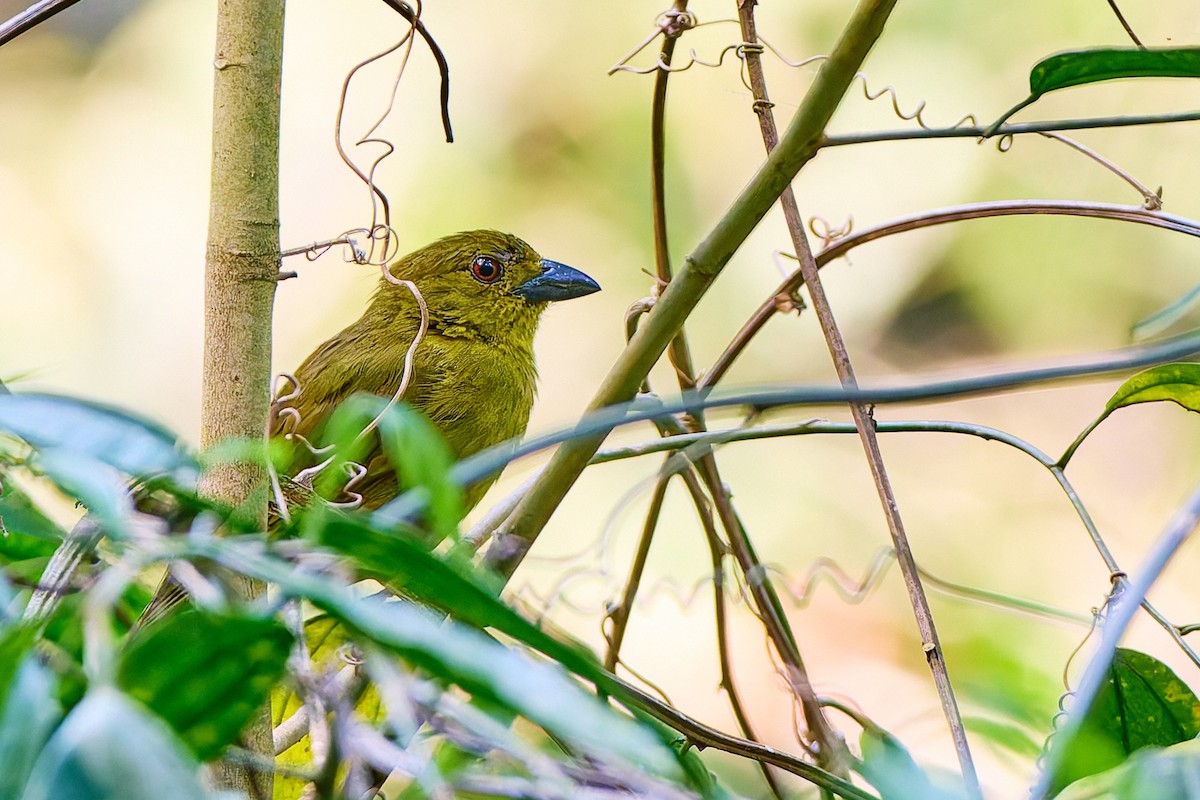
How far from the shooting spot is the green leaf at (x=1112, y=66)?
1.19 m

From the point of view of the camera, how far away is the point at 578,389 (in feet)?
14.8

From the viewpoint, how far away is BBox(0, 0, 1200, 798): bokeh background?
4.19m

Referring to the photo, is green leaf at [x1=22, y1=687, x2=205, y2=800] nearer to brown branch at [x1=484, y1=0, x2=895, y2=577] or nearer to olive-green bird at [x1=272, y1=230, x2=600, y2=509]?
brown branch at [x1=484, y1=0, x2=895, y2=577]

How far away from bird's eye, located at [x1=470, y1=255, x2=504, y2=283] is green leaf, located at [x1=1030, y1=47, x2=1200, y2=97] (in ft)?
7.17

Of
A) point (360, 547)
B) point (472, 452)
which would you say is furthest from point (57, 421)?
point (472, 452)

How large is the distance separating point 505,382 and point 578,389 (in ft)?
4.67

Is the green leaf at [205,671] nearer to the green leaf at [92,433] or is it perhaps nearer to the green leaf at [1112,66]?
the green leaf at [92,433]

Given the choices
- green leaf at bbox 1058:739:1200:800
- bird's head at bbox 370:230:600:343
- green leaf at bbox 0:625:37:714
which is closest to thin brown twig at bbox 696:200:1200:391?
green leaf at bbox 1058:739:1200:800

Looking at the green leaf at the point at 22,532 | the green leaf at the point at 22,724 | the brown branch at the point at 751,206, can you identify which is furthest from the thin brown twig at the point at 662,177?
the green leaf at the point at 22,724

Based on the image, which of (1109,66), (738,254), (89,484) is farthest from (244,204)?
(738,254)

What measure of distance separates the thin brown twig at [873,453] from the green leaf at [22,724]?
635 mm

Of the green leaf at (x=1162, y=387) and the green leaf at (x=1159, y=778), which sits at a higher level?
the green leaf at (x=1162, y=387)

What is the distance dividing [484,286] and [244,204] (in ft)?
7.19

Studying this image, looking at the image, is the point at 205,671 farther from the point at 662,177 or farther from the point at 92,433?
the point at 662,177
